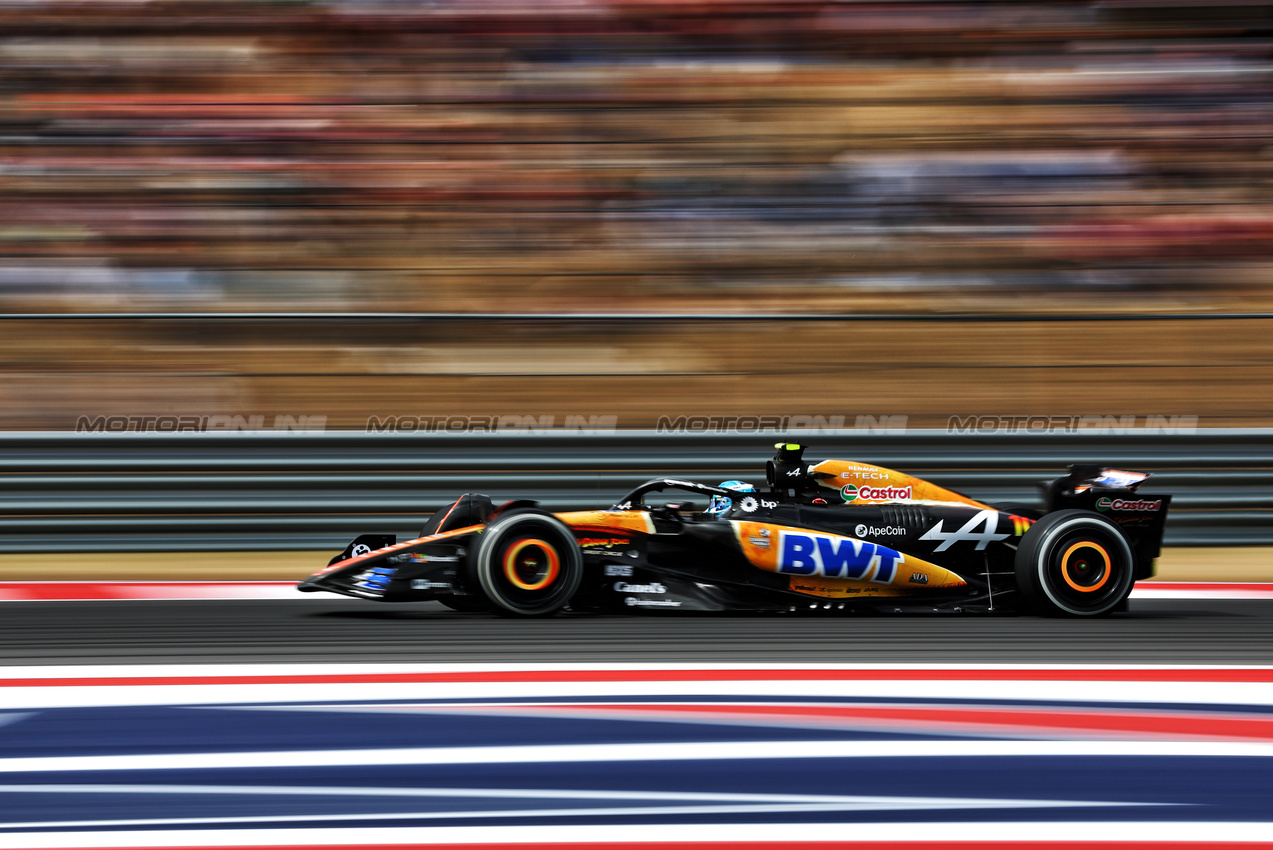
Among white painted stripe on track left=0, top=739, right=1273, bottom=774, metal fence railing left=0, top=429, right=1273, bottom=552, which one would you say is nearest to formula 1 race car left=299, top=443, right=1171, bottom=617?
metal fence railing left=0, top=429, right=1273, bottom=552

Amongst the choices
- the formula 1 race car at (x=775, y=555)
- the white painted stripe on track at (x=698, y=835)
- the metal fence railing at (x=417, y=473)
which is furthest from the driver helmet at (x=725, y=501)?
the white painted stripe on track at (x=698, y=835)

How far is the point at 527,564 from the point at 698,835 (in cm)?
297

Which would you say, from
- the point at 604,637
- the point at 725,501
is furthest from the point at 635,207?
the point at 604,637

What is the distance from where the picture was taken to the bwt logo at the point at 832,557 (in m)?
5.80

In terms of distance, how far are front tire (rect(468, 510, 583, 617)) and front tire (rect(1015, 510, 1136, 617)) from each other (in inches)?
78.2

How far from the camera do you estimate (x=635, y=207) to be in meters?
11.4

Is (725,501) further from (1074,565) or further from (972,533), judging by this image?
(1074,565)

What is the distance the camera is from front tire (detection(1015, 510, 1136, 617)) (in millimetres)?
5895

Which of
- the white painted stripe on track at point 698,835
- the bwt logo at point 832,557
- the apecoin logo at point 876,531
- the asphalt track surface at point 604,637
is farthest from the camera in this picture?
the apecoin logo at point 876,531

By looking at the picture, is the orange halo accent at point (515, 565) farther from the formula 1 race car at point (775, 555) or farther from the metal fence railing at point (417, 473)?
the metal fence railing at point (417, 473)

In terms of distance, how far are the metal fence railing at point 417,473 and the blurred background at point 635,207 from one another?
1797mm

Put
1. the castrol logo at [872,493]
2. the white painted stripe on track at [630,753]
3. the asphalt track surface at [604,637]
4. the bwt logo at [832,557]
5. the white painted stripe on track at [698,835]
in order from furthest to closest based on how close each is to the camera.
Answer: the castrol logo at [872,493]
the bwt logo at [832,557]
the asphalt track surface at [604,637]
the white painted stripe on track at [630,753]
the white painted stripe on track at [698,835]

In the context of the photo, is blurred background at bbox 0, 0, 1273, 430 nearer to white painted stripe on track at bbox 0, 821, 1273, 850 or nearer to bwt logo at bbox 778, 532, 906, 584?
bwt logo at bbox 778, 532, 906, 584

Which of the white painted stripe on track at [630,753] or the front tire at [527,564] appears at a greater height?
the front tire at [527,564]
